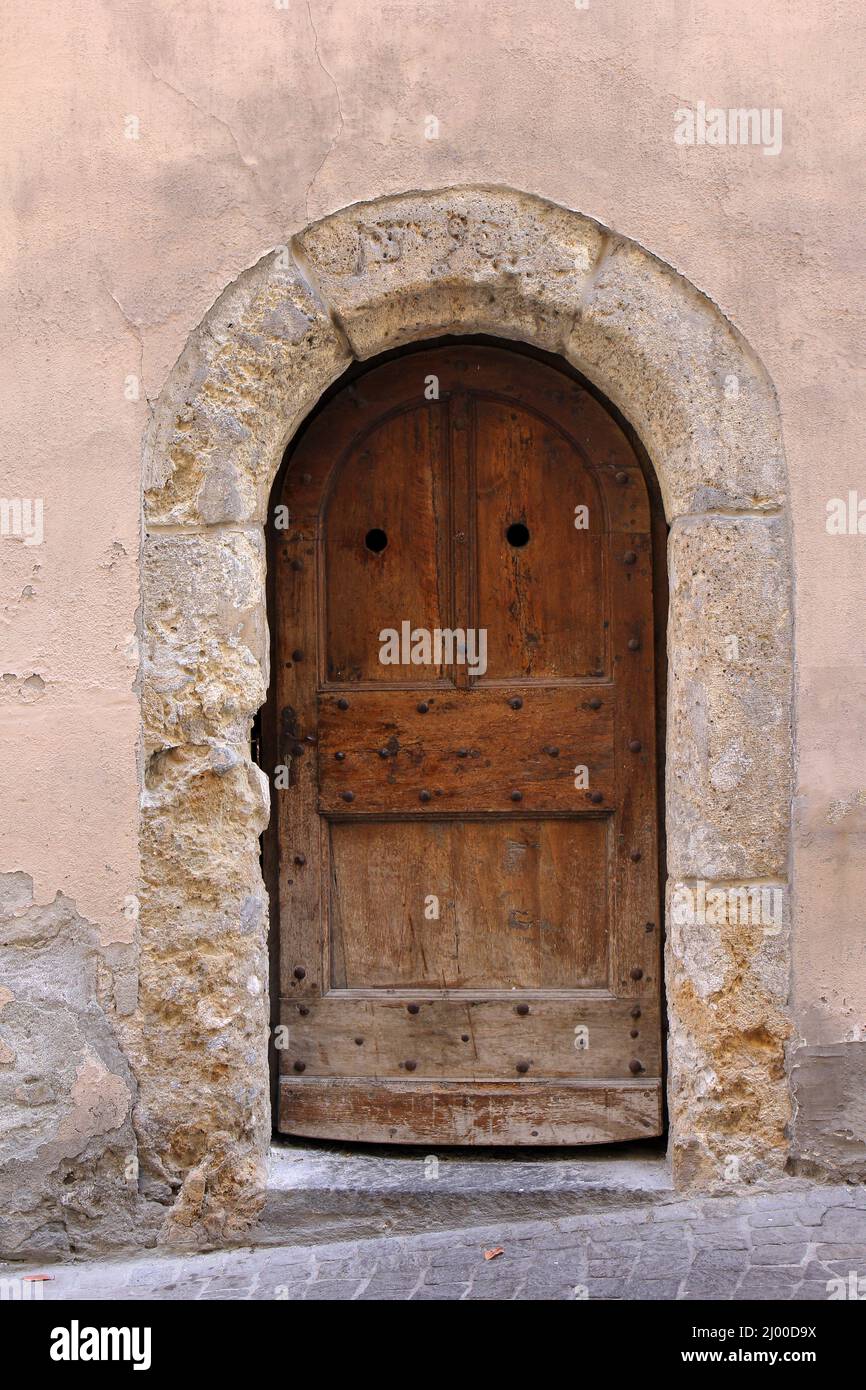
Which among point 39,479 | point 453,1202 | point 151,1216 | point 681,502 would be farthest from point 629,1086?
point 39,479

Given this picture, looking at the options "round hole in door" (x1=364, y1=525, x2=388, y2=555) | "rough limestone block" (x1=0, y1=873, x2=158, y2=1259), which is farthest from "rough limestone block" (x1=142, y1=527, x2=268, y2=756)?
"rough limestone block" (x1=0, y1=873, x2=158, y2=1259)

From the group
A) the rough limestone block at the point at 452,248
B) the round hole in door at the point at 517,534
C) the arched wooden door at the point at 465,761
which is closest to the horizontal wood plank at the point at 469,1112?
the arched wooden door at the point at 465,761

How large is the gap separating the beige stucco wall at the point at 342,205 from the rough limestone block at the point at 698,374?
2.0 inches

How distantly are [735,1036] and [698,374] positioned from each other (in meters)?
1.57

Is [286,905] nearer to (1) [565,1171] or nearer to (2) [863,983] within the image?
(1) [565,1171]

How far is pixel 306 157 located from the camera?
2805 mm

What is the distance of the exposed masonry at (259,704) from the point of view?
9.11 feet

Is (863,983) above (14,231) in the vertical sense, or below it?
below

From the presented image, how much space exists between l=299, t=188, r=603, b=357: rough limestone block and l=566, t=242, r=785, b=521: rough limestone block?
0.29ft

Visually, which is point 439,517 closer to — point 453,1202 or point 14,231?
point 14,231

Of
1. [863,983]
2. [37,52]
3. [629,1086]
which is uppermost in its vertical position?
[37,52]

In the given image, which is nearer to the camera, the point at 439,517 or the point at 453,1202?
the point at 453,1202

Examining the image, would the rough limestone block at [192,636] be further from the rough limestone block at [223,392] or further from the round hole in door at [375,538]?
the round hole in door at [375,538]

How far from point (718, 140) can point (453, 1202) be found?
261 cm
